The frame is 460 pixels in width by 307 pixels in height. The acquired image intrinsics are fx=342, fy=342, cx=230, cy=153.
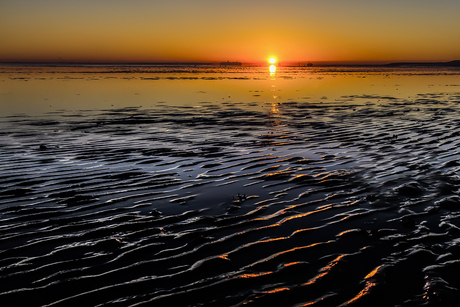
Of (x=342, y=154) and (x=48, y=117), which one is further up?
(x=48, y=117)

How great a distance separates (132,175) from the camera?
8656 mm

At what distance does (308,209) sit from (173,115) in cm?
1397

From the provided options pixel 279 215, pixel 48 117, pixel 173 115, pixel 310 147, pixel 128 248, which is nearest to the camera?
pixel 128 248

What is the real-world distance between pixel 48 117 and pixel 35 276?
15.5 metres

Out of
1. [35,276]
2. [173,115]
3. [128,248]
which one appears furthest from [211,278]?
[173,115]

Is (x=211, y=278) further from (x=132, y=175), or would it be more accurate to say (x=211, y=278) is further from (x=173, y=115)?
(x=173, y=115)

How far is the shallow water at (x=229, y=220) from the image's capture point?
4.18m

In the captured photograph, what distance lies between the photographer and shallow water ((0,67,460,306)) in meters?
4.18

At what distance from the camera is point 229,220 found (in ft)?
20.2

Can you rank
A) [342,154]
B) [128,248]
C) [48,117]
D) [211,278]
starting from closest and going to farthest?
[211,278]
[128,248]
[342,154]
[48,117]

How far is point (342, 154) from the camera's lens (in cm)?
1077

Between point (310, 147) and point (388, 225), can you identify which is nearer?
point (388, 225)

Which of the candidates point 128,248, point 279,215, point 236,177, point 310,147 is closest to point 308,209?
point 279,215

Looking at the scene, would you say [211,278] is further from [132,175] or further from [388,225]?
[132,175]
